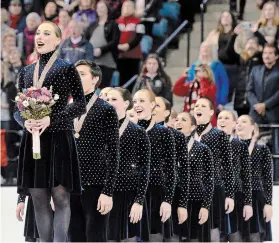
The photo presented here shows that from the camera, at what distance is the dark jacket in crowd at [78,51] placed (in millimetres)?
12062

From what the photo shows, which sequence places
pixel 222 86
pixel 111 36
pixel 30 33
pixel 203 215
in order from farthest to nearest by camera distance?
pixel 30 33
pixel 111 36
pixel 222 86
pixel 203 215

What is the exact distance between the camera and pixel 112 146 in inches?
236

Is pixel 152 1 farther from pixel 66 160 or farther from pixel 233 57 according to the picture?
pixel 66 160

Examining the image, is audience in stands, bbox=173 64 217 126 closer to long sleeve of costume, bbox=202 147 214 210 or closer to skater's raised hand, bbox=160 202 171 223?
long sleeve of costume, bbox=202 147 214 210

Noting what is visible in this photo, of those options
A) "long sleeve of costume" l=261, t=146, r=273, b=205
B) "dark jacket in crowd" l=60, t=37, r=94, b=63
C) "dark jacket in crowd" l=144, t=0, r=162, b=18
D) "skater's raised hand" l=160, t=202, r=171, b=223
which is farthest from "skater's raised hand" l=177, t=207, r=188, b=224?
"dark jacket in crowd" l=144, t=0, r=162, b=18

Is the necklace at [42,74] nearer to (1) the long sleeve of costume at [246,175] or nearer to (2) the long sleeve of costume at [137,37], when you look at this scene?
(1) the long sleeve of costume at [246,175]

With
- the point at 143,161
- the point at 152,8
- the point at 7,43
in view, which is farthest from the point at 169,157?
the point at 152,8

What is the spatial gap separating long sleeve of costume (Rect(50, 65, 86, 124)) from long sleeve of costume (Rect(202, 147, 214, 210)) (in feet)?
6.95

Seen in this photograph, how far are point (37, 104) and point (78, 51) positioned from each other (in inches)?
264

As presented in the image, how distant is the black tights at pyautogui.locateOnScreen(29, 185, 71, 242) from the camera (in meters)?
5.54

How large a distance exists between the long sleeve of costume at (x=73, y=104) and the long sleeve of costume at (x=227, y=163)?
2.31 meters

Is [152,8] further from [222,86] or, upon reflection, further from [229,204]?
[229,204]

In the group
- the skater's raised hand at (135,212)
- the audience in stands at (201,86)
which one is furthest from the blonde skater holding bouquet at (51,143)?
the audience in stands at (201,86)

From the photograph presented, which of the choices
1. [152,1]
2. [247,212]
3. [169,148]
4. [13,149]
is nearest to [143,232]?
[169,148]
